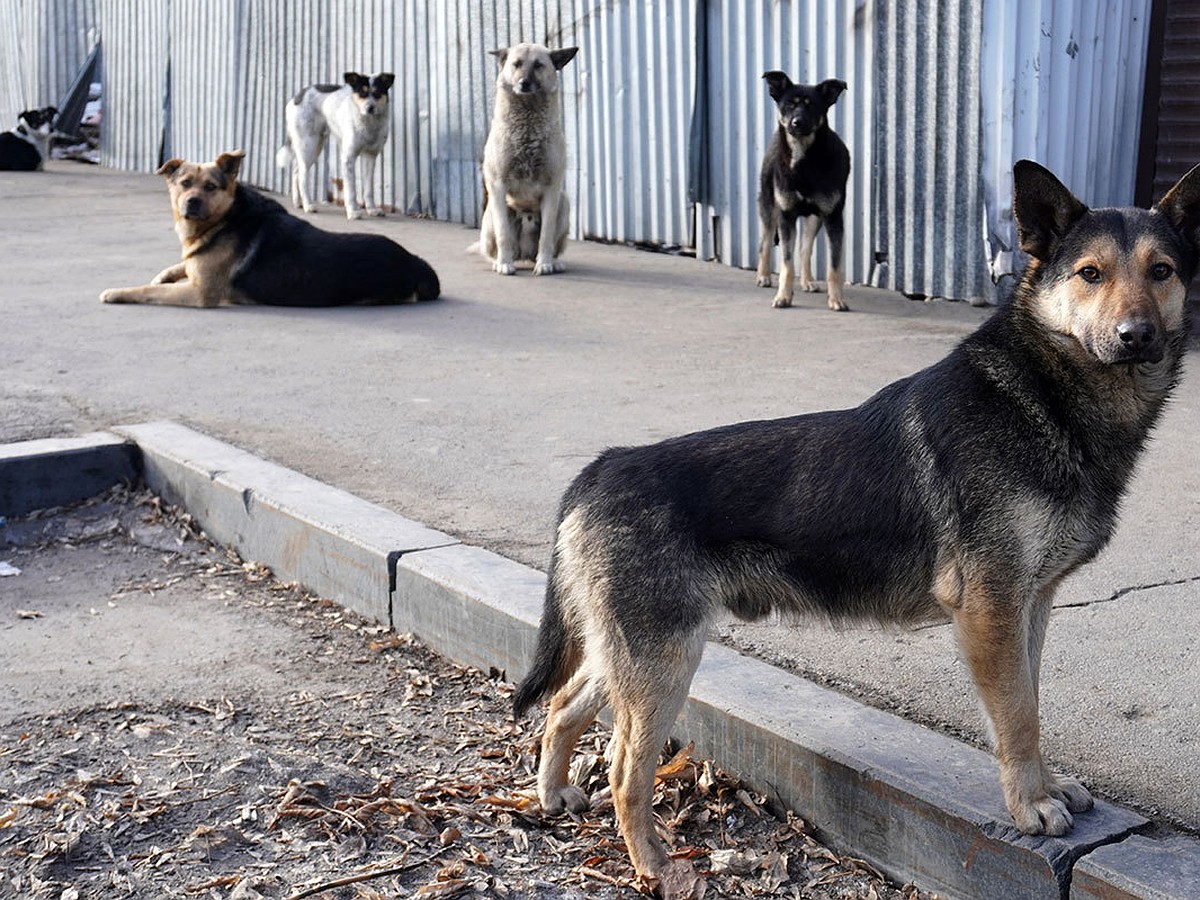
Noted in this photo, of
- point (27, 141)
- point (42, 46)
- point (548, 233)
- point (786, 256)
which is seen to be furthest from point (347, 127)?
point (42, 46)

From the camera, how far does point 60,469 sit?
6.12 metres

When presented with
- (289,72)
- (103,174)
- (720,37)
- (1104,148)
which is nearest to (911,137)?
(1104,148)

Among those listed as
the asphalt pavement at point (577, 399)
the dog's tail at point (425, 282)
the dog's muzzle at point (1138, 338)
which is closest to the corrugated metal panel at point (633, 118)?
the asphalt pavement at point (577, 399)

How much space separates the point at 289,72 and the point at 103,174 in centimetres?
481

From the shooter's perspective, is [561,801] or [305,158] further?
[305,158]

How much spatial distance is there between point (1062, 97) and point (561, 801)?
7241mm

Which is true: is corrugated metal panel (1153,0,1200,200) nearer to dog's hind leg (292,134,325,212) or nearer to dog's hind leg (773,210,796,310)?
dog's hind leg (773,210,796,310)

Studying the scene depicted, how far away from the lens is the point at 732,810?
3.65 m

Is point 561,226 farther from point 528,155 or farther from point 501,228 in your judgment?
point 528,155

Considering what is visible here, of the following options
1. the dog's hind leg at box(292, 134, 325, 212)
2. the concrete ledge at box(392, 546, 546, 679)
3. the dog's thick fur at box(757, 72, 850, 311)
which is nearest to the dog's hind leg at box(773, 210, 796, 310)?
the dog's thick fur at box(757, 72, 850, 311)

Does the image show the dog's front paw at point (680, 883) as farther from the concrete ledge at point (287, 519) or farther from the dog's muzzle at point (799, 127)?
the dog's muzzle at point (799, 127)

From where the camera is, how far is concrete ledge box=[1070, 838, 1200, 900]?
2.82 metres

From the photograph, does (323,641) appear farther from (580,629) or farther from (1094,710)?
(1094,710)

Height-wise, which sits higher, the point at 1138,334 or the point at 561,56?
the point at 561,56
